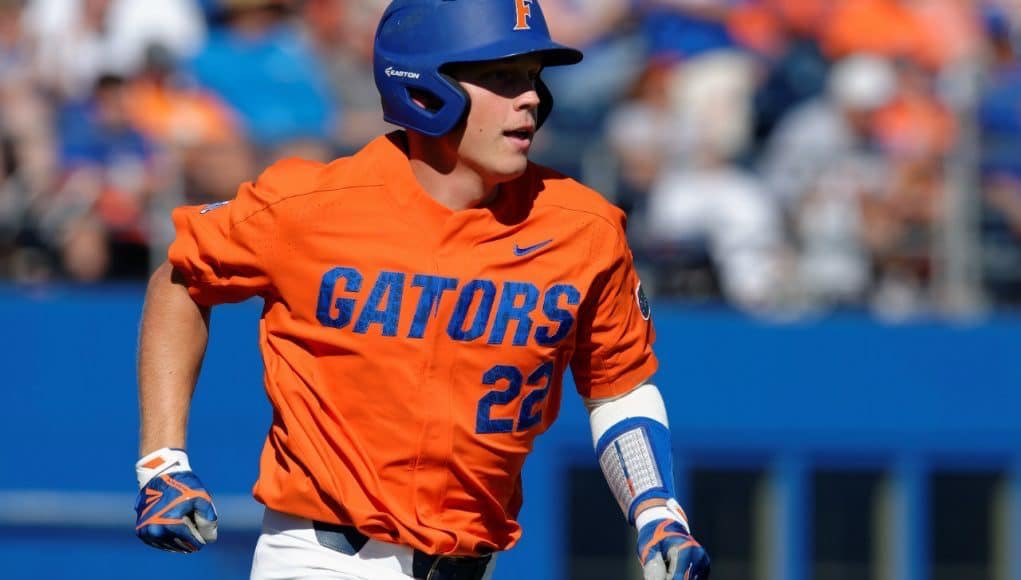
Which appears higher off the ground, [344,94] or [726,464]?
[344,94]

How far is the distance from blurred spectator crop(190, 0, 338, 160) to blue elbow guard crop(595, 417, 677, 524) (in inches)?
155

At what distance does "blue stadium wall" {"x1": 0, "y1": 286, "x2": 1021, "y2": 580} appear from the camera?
754 cm

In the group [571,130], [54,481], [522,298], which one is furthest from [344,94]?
[522,298]

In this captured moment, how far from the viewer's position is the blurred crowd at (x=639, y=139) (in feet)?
24.8

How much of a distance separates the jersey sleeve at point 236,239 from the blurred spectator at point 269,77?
12.5ft

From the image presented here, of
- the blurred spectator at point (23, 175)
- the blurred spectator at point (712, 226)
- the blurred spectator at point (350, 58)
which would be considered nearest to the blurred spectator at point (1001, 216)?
the blurred spectator at point (712, 226)

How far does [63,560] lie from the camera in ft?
24.6

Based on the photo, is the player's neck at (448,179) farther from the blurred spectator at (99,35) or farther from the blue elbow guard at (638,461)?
the blurred spectator at (99,35)

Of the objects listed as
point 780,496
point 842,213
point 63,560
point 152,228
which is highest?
point 842,213

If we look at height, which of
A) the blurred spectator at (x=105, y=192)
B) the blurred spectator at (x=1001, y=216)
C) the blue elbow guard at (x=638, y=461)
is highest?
the blurred spectator at (x=1001, y=216)

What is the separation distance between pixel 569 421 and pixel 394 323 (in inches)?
162

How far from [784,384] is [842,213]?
33.5 inches

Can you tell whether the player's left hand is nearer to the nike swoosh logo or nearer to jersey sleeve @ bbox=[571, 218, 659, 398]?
jersey sleeve @ bbox=[571, 218, 659, 398]

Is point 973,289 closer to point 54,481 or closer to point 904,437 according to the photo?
point 904,437
